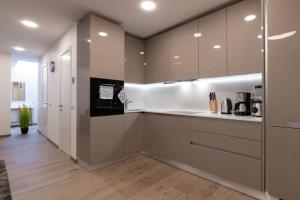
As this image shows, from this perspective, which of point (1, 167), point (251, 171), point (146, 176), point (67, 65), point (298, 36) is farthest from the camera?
point (67, 65)

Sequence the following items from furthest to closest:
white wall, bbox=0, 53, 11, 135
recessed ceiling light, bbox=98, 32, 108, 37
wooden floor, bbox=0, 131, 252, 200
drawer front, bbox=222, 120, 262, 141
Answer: white wall, bbox=0, 53, 11, 135
recessed ceiling light, bbox=98, 32, 108, 37
wooden floor, bbox=0, 131, 252, 200
drawer front, bbox=222, 120, 262, 141

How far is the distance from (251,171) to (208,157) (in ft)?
1.67

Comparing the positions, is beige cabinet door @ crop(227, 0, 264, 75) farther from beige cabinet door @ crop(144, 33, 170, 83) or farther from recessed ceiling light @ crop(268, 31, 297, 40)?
beige cabinet door @ crop(144, 33, 170, 83)

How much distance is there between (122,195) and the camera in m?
1.92

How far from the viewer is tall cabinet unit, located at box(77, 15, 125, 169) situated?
2504mm

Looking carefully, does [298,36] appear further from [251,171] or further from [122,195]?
[122,195]

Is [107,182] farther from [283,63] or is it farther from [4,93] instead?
[4,93]

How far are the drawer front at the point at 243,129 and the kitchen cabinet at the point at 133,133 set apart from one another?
1.57m

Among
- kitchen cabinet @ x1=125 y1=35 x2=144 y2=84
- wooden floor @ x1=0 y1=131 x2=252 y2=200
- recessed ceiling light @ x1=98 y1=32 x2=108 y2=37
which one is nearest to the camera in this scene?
wooden floor @ x1=0 y1=131 x2=252 y2=200

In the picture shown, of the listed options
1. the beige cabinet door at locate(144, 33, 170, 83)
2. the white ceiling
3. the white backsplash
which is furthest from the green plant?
the beige cabinet door at locate(144, 33, 170, 83)

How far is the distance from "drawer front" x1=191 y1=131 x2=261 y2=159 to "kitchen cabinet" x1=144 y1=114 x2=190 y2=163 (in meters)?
0.20

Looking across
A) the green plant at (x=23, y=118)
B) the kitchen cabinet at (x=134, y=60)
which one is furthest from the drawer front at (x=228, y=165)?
the green plant at (x=23, y=118)

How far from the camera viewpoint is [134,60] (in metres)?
3.42

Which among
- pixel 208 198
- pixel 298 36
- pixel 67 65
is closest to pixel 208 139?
pixel 208 198
